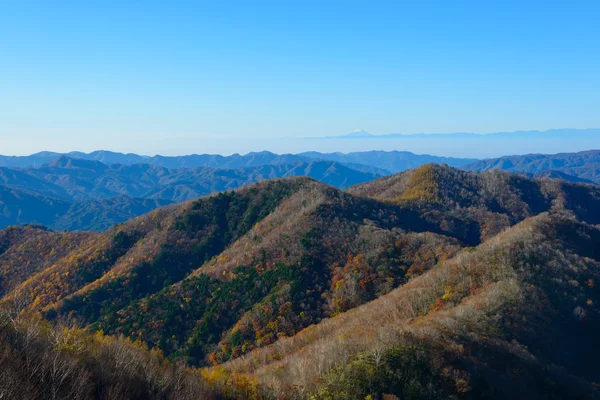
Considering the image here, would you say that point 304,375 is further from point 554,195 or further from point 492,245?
point 554,195

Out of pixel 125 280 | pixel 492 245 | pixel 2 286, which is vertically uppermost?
pixel 492 245

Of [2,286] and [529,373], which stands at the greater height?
[529,373]

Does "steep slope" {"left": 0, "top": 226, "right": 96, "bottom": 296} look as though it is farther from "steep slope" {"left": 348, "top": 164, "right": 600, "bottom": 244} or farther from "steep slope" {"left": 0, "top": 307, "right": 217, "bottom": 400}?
"steep slope" {"left": 0, "top": 307, "right": 217, "bottom": 400}

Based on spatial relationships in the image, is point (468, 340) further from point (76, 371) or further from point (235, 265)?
point (235, 265)

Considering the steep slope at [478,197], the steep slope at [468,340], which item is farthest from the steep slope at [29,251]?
the steep slope at [468,340]

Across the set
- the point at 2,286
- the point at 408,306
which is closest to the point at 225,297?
the point at 408,306

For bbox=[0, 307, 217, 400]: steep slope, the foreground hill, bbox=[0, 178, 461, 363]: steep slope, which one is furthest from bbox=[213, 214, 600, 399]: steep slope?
bbox=[0, 178, 461, 363]: steep slope
